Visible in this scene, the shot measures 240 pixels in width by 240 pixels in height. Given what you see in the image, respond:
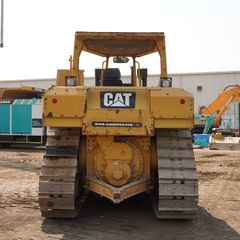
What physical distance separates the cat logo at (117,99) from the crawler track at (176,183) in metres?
0.73

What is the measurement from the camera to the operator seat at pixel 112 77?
292 inches

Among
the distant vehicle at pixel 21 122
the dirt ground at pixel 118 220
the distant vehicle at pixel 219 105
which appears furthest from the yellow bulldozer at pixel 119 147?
the distant vehicle at pixel 219 105

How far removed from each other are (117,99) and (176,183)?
1.33m

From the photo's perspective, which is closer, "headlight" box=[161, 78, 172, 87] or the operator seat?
"headlight" box=[161, 78, 172, 87]

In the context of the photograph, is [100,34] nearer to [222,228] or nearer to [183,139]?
[183,139]

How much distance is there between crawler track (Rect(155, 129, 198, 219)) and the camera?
587 cm

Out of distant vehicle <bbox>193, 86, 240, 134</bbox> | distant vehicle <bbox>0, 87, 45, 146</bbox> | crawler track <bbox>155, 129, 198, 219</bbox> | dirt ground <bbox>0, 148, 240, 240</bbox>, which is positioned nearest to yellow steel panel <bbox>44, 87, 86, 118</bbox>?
crawler track <bbox>155, 129, 198, 219</bbox>

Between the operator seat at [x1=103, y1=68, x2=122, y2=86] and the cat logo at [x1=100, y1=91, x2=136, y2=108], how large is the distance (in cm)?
129

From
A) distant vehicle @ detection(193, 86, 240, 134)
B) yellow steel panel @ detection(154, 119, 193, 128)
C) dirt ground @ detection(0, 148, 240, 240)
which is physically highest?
distant vehicle @ detection(193, 86, 240, 134)

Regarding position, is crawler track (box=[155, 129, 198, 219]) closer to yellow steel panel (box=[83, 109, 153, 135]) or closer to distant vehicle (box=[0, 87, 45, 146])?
yellow steel panel (box=[83, 109, 153, 135])

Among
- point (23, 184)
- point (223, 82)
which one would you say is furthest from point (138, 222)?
point (223, 82)

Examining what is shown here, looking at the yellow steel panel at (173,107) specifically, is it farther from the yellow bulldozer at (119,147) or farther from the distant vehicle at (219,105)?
the distant vehicle at (219,105)

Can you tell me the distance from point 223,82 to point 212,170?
98.3ft

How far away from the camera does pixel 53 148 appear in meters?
6.37
